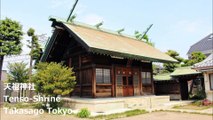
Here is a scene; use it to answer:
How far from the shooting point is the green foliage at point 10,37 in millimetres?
17453

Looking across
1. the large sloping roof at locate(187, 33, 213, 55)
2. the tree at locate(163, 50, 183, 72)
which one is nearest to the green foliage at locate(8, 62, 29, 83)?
the tree at locate(163, 50, 183, 72)

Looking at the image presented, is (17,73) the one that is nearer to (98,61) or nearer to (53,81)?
(53,81)

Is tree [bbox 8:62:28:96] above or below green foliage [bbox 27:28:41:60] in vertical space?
below

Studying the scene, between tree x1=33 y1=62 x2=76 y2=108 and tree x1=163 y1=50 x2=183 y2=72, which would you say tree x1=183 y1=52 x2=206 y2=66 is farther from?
tree x1=33 y1=62 x2=76 y2=108

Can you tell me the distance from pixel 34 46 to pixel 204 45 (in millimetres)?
29302

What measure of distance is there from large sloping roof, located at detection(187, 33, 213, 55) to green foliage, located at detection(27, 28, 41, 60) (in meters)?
27.3

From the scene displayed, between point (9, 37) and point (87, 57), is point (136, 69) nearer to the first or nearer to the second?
point (87, 57)

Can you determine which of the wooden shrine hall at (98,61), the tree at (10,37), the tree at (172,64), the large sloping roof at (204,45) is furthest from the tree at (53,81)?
the large sloping roof at (204,45)

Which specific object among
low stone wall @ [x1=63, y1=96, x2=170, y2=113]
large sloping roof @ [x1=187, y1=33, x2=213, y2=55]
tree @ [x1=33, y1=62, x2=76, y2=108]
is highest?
large sloping roof @ [x1=187, y1=33, x2=213, y2=55]

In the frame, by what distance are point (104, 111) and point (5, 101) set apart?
35.0 feet

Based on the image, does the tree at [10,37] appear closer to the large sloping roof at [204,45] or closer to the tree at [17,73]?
the tree at [17,73]

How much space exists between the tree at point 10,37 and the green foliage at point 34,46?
0.84 metres

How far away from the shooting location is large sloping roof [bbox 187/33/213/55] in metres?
34.6

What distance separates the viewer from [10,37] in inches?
706
